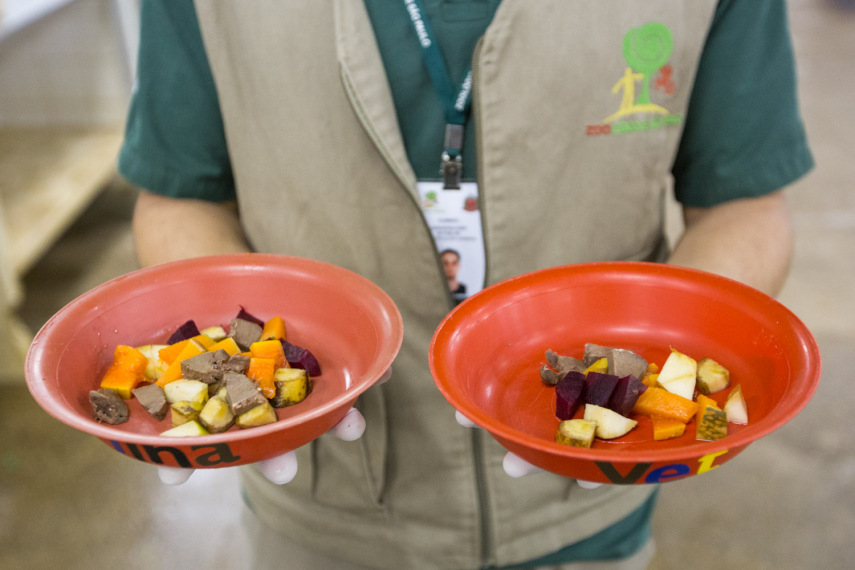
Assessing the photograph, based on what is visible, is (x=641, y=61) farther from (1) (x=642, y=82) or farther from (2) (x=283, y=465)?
(2) (x=283, y=465)

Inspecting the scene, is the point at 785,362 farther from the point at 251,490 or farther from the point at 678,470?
the point at 251,490

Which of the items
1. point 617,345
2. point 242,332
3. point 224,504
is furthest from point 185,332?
point 224,504

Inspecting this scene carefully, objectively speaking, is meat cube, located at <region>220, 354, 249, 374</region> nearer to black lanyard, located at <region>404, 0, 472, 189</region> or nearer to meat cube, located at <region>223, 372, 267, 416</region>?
meat cube, located at <region>223, 372, 267, 416</region>

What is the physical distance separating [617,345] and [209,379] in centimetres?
51

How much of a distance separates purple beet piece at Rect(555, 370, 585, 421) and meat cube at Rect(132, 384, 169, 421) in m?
0.45

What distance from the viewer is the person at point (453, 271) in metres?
1.07

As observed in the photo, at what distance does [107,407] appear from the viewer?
805 millimetres

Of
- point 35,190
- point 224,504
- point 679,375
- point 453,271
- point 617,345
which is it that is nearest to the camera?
point 679,375

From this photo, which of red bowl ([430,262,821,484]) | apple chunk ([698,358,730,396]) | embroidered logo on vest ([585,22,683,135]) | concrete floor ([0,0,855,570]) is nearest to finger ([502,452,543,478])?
red bowl ([430,262,821,484])

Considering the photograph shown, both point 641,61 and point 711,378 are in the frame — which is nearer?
point 711,378

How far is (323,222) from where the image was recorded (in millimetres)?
1058

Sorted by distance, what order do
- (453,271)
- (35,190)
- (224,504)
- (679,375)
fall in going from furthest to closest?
(35,190) < (224,504) < (453,271) < (679,375)

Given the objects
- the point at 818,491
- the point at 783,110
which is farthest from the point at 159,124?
the point at 818,491

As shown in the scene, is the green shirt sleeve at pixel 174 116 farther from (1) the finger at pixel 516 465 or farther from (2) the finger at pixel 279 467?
(1) the finger at pixel 516 465
